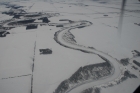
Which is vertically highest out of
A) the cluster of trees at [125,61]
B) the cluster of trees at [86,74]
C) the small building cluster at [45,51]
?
the small building cluster at [45,51]

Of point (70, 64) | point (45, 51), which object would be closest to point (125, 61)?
point (70, 64)

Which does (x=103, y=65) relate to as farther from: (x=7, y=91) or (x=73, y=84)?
(x=7, y=91)

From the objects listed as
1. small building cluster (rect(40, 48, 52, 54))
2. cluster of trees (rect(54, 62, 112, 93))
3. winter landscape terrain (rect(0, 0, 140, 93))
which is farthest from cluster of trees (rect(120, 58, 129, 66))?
small building cluster (rect(40, 48, 52, 54))

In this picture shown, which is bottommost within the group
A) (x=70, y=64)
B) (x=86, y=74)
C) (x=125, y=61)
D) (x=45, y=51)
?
(x=86, y=74)

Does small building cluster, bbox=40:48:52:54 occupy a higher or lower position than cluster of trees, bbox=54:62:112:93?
higher

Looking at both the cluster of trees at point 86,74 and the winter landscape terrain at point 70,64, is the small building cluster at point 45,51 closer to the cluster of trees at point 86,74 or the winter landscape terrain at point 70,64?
the winter landscape terrain at point 70,64

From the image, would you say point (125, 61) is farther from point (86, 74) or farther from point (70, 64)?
point (70, 64)

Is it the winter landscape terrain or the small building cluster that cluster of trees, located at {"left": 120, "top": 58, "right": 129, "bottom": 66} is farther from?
the small building cluster

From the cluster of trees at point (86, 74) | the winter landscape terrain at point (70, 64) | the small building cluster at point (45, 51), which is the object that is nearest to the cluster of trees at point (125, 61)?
the winter landscape terrain at point (70, 64)

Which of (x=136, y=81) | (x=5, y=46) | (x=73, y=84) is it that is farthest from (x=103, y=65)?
(x=5, y=46)
